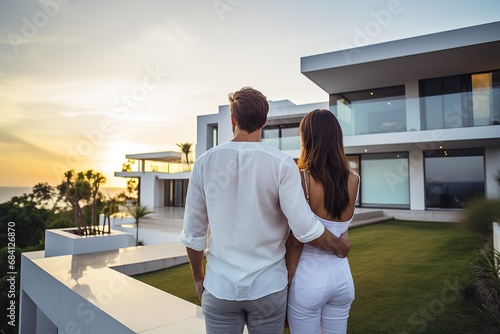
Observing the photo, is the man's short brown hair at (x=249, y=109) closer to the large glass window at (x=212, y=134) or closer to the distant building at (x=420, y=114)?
the distant building at (x=420, y=114)

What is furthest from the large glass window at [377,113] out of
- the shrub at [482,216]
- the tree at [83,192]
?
Answer: the tree at [83,192]

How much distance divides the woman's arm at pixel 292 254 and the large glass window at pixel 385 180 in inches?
517

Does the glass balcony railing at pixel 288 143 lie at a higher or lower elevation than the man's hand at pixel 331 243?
higher

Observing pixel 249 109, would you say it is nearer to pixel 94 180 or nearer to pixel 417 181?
pixel 94 180

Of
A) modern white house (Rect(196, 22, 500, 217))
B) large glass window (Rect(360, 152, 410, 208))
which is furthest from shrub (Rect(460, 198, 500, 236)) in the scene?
large glass window (Rect(360, 152, 410, 208))

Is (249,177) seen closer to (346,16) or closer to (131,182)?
(346,16)

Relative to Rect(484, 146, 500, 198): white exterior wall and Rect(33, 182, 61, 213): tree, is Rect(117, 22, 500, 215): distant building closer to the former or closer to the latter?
Rect(484, 146, 500, 198): white exterior wall

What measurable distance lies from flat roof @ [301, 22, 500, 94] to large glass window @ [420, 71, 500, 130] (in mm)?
338

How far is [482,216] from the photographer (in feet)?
23.6

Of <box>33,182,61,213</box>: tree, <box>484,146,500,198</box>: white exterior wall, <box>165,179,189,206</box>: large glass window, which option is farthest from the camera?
<box>33,182,61,213</box>: tree

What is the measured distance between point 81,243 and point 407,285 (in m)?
6.03

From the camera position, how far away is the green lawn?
3021 mm

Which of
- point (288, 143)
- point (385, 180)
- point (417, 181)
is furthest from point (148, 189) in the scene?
point (417, 181)

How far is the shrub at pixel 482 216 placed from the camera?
6961 mm
